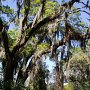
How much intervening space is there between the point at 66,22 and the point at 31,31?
1.75 meters

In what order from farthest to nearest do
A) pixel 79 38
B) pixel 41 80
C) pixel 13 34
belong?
1. pixel 13 34
2. pixel 41 80
3. pixel 79 38

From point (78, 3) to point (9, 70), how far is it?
4.64 metres

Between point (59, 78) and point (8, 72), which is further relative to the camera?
point (59, 78)

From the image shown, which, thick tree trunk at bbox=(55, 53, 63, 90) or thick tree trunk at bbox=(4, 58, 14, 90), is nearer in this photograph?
thick tree trunk at bbox=(4, 58, 14, 90)

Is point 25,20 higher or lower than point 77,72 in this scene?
higher

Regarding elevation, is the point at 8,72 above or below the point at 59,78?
above

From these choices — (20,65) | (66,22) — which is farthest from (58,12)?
(20,65)

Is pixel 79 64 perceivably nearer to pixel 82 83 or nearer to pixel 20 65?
pixel 82 83

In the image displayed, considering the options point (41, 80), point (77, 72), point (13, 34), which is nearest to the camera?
point (41, 80)

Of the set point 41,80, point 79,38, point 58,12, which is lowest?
point 41,80

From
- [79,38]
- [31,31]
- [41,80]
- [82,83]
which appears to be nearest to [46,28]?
[31,31]

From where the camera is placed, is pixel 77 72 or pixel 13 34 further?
pixel 77 72

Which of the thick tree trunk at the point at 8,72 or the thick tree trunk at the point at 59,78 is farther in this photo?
the thick tree trunk at the point at 59,78

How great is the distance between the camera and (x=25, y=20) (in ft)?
53.0
